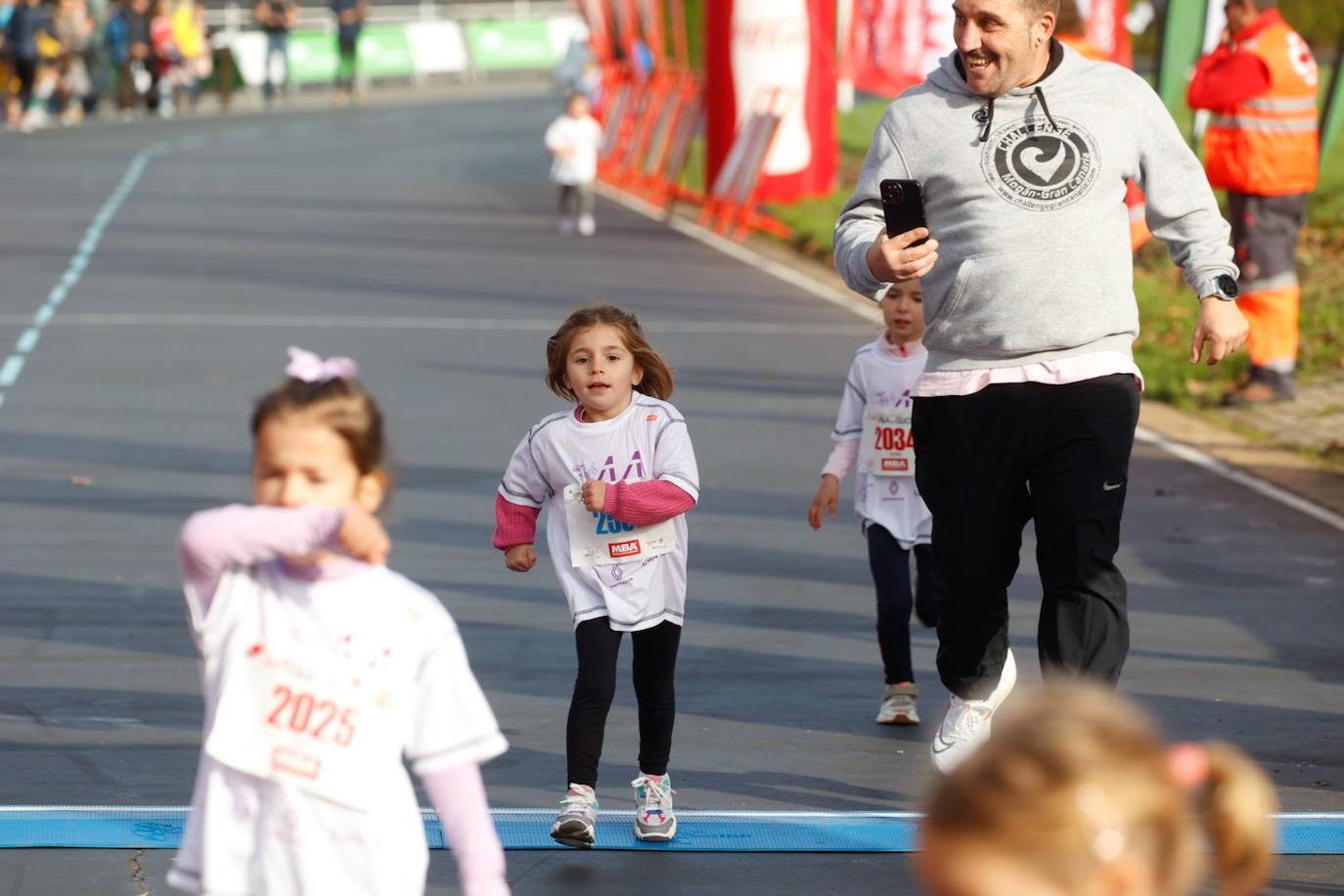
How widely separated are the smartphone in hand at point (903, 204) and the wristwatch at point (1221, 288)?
725 mm

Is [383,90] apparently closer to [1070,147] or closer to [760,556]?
[760,556]

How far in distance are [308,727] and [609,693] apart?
1.84 meters

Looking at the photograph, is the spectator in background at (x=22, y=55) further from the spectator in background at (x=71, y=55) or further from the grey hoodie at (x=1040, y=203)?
the grey hoodie at (x=1040, y=203)

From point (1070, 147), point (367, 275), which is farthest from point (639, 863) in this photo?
point (367, 275)

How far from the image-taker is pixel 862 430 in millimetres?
6359

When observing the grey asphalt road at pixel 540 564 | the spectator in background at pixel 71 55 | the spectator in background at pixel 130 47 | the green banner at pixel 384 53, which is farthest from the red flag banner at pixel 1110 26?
the green banner at pixel 384 53

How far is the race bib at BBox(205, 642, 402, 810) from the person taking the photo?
3.20 metres

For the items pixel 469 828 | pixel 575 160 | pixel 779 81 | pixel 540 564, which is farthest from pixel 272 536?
pixel 779 81

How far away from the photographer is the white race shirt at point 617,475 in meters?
4.95

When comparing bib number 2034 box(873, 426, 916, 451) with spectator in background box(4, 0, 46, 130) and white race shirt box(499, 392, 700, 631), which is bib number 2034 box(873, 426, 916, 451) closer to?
white race shirt box(499, 392, 700, 631)

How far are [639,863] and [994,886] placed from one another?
124 inches

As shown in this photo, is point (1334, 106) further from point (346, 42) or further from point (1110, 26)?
point (346, 42)

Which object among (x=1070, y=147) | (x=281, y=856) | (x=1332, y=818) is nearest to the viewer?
(x=281, y=856)

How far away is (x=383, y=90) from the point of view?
49.6 meters
